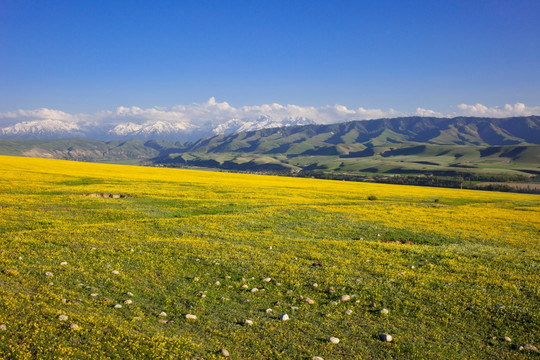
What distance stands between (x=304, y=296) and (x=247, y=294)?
2191 millimetres

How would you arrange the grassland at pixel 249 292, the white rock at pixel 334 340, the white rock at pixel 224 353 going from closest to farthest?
the white rock at pixel 224 353 < the grassland at pixel 249 292 < the white rock at pixel 334 340

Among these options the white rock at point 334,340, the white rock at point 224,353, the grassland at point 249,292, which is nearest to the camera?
the white rock at point 224,353

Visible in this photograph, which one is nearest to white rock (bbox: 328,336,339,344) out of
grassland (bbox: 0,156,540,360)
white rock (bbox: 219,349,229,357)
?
grassland (bbox: 0,156,540,360)

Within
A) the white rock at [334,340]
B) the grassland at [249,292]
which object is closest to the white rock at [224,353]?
the grassland at [249,292]

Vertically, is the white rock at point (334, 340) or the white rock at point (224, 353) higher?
the white rock at point (224, 353)

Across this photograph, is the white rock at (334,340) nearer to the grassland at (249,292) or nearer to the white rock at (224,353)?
the grassland at (249,292)

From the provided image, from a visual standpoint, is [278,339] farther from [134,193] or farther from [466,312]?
[134,193]

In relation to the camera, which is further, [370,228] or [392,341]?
[370,228]

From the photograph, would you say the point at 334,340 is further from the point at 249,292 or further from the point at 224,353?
the point at 249,292

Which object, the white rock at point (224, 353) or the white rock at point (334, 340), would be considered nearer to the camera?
the white rock at point (224, 353)

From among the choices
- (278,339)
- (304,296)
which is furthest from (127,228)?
(278,339)

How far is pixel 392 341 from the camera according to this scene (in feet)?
31.8

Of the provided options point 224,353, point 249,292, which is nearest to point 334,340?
point 224,353

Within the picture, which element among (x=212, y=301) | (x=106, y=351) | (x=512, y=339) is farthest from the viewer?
(x=212, y=301)
